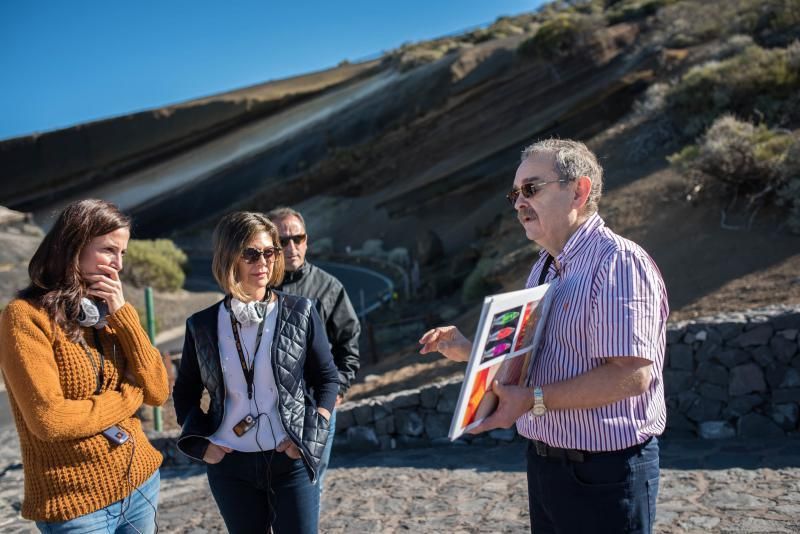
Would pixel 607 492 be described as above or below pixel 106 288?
below

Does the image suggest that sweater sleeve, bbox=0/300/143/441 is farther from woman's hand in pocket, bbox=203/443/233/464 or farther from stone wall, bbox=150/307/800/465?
stone wall, bbox=150/307/800/465

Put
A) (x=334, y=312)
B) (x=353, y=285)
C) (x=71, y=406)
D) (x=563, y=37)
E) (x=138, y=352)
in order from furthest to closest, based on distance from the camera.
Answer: (x=563, y=37) < (x=353, y=285) < (x=334, y=312) < (x=138, y=352) < (x=71, y=406)

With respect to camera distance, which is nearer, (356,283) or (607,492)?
(607,492)

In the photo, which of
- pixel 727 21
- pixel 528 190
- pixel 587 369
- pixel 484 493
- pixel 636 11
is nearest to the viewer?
pixel 587 369

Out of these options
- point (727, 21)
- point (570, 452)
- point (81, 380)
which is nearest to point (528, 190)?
point (570, 452)

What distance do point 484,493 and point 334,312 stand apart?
192cm

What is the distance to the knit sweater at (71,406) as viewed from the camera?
245 cm

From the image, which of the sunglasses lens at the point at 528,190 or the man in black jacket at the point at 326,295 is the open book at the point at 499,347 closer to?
the sunglasses lens at the point at 528,190

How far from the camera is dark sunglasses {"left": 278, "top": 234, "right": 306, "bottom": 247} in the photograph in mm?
4277

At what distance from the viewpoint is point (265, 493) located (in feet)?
9.71

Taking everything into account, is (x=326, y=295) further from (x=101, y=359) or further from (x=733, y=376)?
(x=733, y=376)

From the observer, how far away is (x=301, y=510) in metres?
2.91

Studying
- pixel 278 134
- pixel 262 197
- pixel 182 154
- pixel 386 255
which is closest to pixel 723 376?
pixel 386 255

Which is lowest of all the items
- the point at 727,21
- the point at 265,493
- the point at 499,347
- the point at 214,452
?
the point at 265,493
